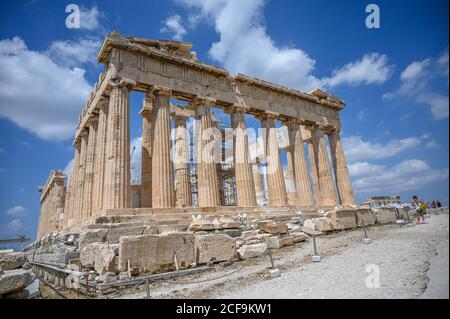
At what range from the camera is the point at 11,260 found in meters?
6.49

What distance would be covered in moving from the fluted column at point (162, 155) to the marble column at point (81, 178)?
23.7ft

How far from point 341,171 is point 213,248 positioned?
22.9m

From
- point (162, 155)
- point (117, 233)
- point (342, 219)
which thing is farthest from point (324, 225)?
point (162, 155)

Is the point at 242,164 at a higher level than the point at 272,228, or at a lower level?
higher

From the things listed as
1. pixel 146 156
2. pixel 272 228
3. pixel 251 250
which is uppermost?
pixel 146 156

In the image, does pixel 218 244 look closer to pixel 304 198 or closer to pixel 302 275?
pixel 302 275

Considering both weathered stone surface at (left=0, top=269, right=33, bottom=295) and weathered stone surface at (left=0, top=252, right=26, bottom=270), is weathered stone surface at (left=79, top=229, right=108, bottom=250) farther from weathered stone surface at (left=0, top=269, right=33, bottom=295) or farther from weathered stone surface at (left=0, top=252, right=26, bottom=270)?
weathered stone surface at (left=0, top=269, right=33, bottom=295)

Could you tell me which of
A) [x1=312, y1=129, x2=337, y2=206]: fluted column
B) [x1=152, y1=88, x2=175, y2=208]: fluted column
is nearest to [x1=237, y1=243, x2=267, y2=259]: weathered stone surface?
[x1=152, y1=88, x2=175, y2=208]: fluted column

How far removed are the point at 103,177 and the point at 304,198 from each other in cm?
1600

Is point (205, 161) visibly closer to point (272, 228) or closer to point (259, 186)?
point (272, 228)

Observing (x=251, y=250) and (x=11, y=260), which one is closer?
(x=11, y=260)

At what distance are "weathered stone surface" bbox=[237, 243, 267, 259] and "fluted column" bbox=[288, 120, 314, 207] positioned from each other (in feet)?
48.2

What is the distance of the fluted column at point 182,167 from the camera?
66.8 ft
